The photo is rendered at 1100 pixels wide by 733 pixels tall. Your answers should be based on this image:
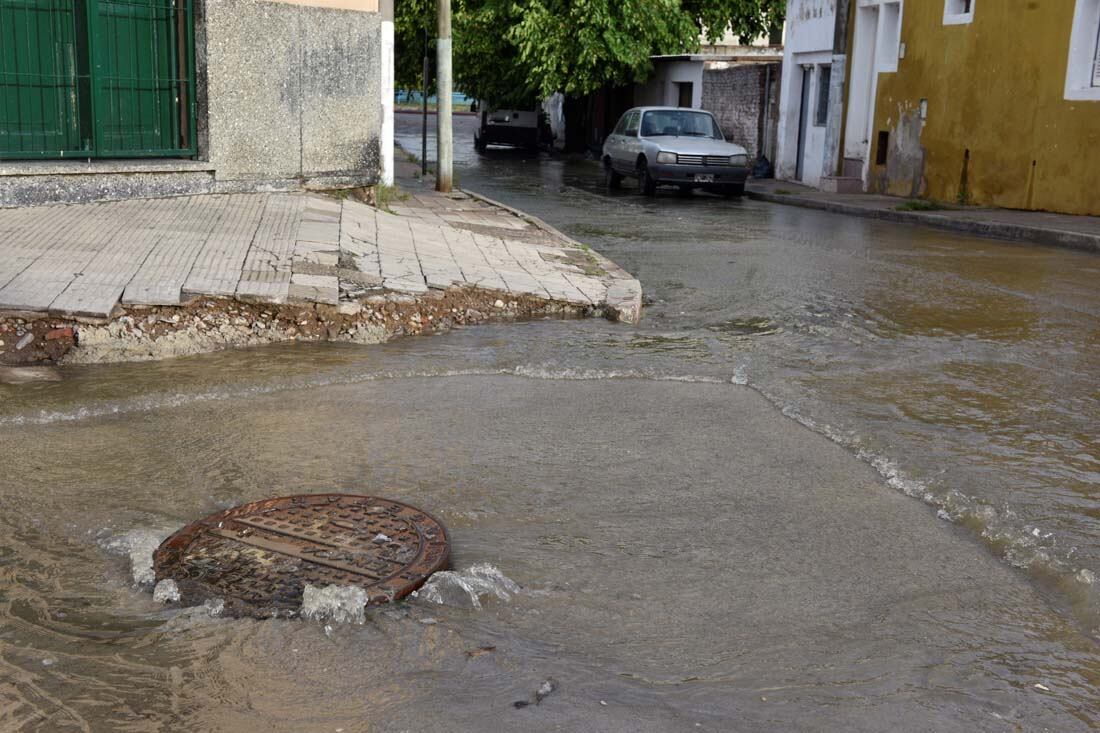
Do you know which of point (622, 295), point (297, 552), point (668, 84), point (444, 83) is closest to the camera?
point (297, 552)

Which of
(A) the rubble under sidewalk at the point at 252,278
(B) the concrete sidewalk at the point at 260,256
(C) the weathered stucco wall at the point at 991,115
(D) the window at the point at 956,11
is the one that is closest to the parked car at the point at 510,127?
(C) the weathered stucco wall at the point at 991,115

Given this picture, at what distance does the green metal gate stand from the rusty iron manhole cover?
26.0ft

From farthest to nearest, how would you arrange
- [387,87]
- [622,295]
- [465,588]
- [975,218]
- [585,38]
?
[585,38], [975,218], [387,87], [622,295], [465,588]

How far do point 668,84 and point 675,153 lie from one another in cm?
1399

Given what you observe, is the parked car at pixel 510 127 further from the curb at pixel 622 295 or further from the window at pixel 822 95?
the curb at pixel 622 295

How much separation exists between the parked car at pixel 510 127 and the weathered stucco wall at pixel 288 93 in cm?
2288

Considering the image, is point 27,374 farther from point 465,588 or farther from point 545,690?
point 545,690

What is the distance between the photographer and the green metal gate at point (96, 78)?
34.9 feet

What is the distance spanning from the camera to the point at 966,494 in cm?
452

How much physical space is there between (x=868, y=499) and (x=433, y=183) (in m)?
14.7

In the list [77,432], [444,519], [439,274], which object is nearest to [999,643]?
[444,519]

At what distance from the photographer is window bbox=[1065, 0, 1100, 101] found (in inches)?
634

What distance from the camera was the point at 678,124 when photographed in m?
20.9

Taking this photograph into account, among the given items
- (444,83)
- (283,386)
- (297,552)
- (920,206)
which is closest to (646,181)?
(920,206)
